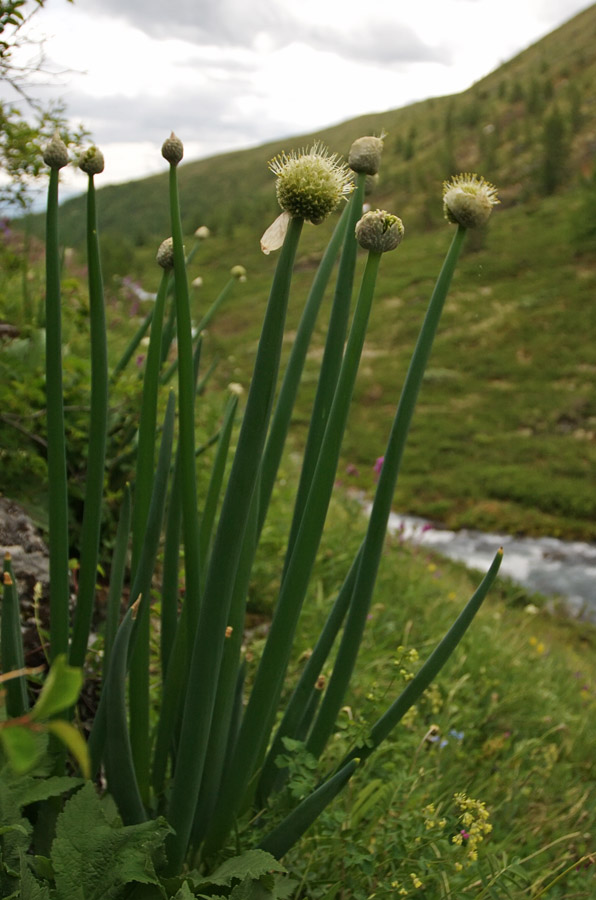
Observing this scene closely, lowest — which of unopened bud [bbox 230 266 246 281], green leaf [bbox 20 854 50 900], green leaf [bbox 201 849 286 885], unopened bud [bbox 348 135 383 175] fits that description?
green leaf [bbox 201 849 286 885]

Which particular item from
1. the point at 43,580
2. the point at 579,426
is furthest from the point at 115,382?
the point at 579,426

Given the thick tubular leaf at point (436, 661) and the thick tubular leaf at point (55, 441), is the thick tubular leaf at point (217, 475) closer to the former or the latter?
the thick tubular leaf at point (55, 441)

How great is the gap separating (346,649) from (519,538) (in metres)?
11.0

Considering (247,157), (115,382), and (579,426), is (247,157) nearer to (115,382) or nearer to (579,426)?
(579,426)

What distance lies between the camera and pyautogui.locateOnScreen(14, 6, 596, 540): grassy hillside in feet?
43.1

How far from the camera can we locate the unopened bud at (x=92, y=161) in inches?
41.0

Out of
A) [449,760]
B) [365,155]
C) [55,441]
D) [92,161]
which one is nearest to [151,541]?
[55,441]

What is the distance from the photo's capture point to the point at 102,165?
1.05 m

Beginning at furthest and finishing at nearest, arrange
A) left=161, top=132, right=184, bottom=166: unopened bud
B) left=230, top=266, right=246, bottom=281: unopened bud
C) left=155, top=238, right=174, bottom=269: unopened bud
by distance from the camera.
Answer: left=230, top=266, right=246, bottom=281: unopened bud, left=155, top=238, right=174, bottom=269: unopened bud, left=161, top=132, right=184, bottom=166: unopened bud

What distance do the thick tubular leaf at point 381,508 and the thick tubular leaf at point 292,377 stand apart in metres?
0.18

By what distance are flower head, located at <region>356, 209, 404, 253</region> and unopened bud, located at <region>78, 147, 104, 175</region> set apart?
403 millimetres

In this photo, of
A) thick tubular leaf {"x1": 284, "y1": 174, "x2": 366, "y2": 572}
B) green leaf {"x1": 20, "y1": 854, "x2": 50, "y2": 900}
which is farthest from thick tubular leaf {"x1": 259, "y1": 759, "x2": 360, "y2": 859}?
thick tubular leaf {"x1": 284, "y1": 174, "x2": 366, "y2": 572}

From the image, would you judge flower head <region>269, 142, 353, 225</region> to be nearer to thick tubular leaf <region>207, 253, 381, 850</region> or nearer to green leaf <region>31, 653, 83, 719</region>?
thick tubular leaf <region>207, 253, 381, 850</region>

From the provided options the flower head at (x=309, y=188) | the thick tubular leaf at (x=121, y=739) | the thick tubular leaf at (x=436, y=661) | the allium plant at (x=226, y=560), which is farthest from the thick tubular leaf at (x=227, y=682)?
the flower head at (x=309, y=188)
